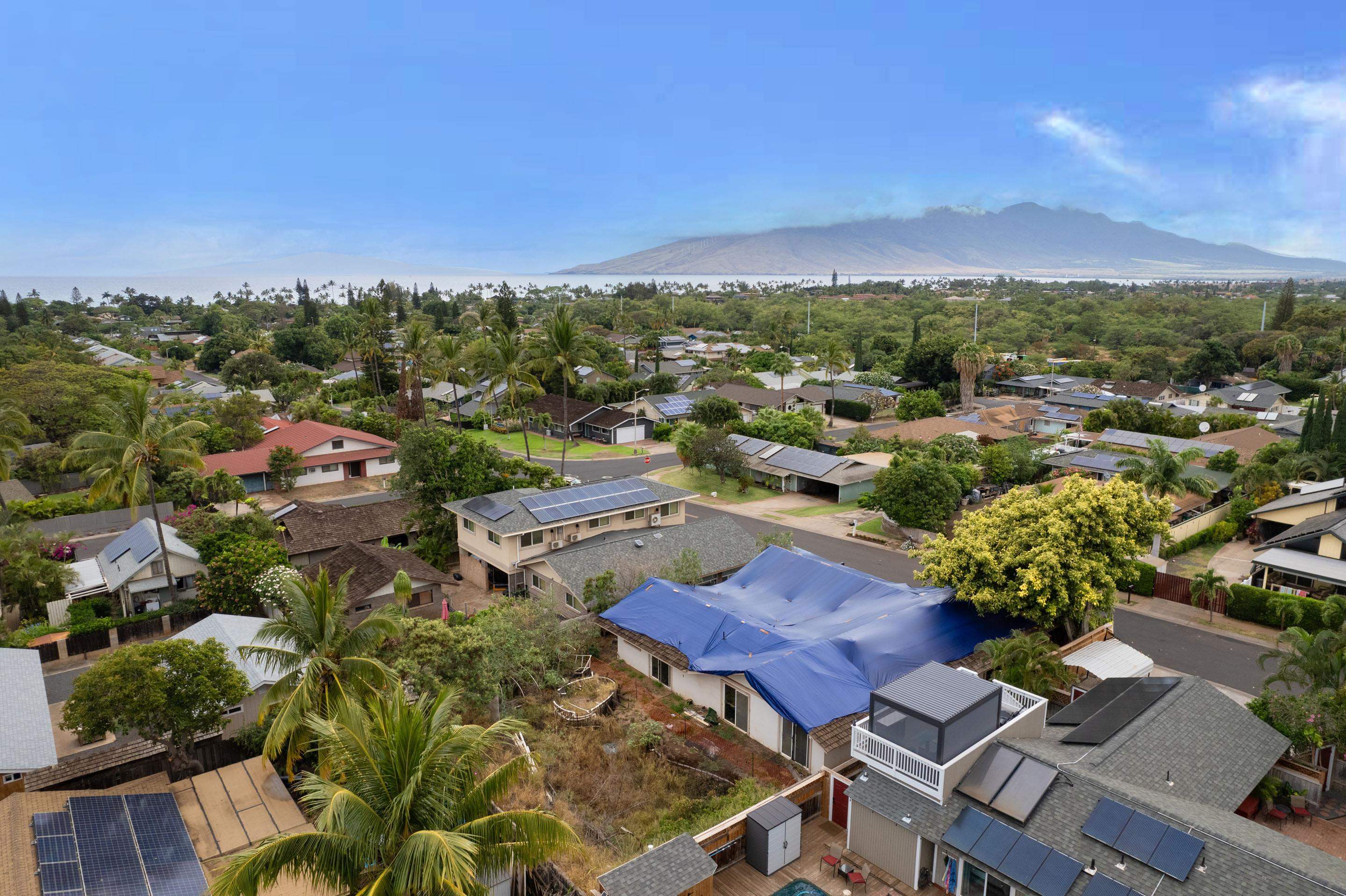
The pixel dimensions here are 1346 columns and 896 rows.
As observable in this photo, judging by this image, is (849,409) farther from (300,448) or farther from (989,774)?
(989,774)

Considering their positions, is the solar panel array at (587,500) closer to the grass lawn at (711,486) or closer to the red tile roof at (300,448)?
the grass lawn at (711,486)

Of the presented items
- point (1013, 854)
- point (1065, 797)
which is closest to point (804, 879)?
point (1013, 854)

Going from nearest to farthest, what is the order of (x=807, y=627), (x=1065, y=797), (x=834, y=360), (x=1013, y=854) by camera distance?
(x=1013, y=854)
(x=1065, y=797)
(x=807, y=627)
(x=834, y=360)

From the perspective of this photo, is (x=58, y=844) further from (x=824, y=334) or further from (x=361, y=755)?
(x=824, y=334)

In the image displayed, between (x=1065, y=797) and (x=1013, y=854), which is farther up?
(x=1065, y=797)

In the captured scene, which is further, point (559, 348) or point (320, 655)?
point (559, 348)

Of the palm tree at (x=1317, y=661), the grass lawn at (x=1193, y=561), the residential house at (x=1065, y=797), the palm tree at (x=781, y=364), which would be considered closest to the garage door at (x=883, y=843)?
the residential house at (x=1065, y=797)

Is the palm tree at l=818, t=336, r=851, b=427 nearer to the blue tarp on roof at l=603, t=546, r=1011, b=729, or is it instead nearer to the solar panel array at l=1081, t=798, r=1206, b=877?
the blue tarp on roof at l=603, t=546, r=1011, b=729
